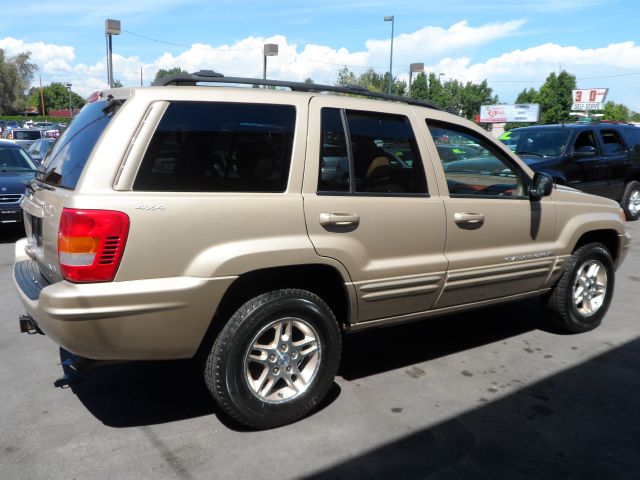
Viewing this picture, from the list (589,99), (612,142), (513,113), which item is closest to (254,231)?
(612,142)

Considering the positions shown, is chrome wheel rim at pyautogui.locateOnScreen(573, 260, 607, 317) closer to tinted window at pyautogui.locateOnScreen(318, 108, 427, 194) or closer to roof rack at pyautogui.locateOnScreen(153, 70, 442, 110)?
tinted window at pyautogui.locateOnScreen(318, 108, 427, 194)

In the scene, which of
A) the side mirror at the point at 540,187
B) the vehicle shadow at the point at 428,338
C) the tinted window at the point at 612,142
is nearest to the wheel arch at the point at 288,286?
the vehicle shadow at the point at 428,338

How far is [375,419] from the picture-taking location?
3.46 meters

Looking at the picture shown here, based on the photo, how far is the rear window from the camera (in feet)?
10.1

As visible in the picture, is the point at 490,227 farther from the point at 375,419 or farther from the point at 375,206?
the point at 375,419

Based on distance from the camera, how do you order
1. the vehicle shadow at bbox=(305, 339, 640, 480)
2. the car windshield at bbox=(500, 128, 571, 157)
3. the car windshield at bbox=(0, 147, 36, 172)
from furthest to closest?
the car windshield at bbox=(500, 128, 571, 157) → the car windshield at bbox=(0, 147, 36, 172) → the vehicle shadow at bbox=(305, 339, 640, 480)

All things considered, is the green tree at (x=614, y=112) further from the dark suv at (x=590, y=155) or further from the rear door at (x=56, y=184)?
the rear door at (x=56, y=184)

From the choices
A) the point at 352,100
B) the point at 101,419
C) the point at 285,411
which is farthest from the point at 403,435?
the point at 352,100

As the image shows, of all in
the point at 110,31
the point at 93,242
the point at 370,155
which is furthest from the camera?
the point at 110,31

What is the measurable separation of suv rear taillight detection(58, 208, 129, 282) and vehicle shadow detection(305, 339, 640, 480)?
1.42m

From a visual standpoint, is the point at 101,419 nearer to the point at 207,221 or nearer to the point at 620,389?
the point at 207,221

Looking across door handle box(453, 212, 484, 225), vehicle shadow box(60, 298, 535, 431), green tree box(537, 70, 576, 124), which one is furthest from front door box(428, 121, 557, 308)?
green tree box(537, 70, 576, 124)

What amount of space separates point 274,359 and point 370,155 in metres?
1.37

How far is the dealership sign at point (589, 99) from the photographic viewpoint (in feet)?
163
